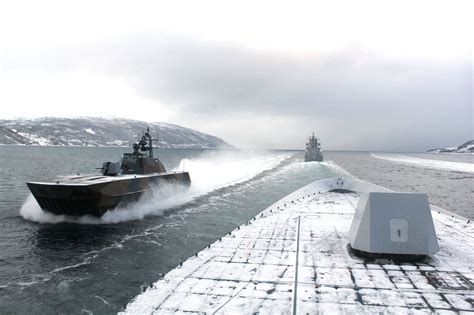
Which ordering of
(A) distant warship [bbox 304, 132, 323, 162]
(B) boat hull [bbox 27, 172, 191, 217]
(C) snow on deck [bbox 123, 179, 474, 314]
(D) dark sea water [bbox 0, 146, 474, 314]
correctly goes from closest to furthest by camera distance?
1. (C) snow on deck [bbox 123, 179, 474, 314]
2. (D) dark sea water [bbox 0, 146, 474, 314]
3. (B) boat hull [bbox 27, 172, 191, 217]
4. (A) distant warship [bbox 304, 132, 323, 162]

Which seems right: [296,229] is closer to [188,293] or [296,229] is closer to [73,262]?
[188,293]

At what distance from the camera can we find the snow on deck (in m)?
10.3

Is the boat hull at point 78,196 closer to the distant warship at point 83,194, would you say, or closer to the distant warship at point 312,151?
the distant warship at point 83,194

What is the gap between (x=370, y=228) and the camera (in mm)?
14758

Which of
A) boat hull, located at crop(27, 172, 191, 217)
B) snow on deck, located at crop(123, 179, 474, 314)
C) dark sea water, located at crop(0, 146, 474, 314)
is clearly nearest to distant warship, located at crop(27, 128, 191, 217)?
boat hull, located at crop(27, 172, 191, 217)

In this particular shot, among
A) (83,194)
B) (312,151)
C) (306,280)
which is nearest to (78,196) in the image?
(83,194)

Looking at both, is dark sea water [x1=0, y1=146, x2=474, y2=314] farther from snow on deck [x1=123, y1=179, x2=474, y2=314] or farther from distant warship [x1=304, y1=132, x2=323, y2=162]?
distant warship [x1=304, y1=132, x2=323, y2=162]

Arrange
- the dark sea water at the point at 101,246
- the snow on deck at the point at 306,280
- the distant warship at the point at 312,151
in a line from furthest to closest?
the distant warship at the point at 312,151 → the dark sea water at the point at 101,246 → the snow on deck at the point at 306,280

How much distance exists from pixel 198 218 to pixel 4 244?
15478 millimetres

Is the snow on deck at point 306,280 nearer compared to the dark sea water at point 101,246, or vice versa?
the snow on deck at point 306,280

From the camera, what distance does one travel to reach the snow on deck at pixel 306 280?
1029cm

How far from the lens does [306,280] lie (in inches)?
482

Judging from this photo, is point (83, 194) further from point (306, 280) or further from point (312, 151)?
point (312, 151)

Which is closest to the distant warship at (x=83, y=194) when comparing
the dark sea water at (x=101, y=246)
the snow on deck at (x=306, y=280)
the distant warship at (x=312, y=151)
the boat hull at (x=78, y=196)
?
the boat hull at (x=78, y=196)
